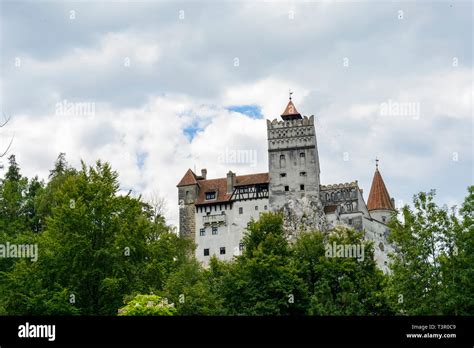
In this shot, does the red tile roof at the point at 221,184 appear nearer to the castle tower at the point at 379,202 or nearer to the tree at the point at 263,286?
the castle tower at the point at 379,202

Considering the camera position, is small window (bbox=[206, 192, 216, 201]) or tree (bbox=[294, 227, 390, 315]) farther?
small window (bbox=[206, 192, 216, 201])

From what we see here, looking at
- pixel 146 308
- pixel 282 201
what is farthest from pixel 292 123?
pixel 146 308

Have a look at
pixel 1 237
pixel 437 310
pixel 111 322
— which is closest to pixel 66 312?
pixel 1 237

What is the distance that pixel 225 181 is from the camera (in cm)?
8781

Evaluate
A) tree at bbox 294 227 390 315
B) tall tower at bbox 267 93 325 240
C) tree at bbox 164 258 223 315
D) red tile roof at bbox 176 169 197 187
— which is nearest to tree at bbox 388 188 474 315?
tree at bbox 294 227 390 315

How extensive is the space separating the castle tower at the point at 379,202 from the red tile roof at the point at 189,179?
21.7m

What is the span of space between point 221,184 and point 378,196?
64.0 ft

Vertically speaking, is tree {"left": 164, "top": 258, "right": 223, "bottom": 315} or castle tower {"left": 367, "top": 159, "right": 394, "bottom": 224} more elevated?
castle tower {"left": 367, "top": 159, "right": 394, "bottom": 224}

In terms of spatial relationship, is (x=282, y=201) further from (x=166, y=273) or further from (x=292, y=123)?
(x=166, y=273)

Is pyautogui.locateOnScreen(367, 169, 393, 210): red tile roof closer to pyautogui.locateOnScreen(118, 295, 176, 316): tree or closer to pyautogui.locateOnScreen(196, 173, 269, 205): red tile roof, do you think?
pyautogui.locateOnScreen(196, 173, 269, 205): red tile roof

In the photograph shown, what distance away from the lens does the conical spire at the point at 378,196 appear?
88438mm

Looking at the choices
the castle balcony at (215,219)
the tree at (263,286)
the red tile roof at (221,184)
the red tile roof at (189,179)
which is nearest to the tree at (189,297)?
the tree at (263,286)

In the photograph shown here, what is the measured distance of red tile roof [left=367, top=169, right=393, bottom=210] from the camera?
88.5m

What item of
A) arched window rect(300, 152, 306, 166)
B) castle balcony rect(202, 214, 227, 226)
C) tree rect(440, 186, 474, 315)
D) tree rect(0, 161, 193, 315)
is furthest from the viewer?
arched window rect(300, 152, 306, 166)
